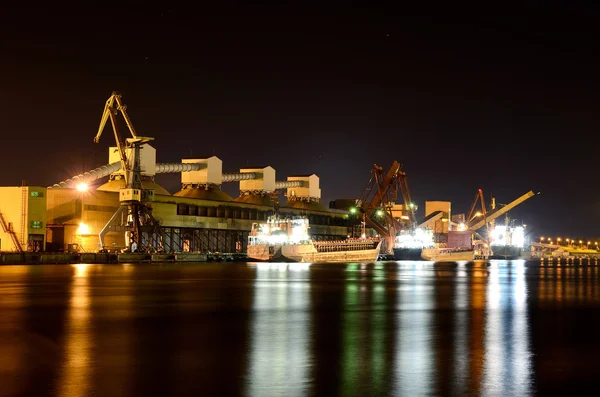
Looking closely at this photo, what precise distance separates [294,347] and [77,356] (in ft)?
13.2

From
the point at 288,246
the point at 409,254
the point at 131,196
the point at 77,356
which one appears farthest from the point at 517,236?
the point at 77,356

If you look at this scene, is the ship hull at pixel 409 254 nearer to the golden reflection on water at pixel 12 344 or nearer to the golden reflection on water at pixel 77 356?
the golden reflection on water at pixel 12 344

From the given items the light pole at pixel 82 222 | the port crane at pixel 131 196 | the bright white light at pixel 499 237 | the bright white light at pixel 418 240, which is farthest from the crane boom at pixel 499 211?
the light pole at pixel 82 222

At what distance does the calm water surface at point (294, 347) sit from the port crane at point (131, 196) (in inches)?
2291

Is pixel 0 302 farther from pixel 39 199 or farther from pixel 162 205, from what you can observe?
pixel 162 205

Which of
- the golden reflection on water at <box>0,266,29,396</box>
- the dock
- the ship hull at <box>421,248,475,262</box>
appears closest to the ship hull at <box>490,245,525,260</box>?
the ship hull at <box>421,248,475,262</box>

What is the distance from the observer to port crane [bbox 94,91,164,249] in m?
84.6

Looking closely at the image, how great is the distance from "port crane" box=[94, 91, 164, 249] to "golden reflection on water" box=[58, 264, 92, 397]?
62265 mm

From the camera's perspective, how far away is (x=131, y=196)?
84.2 m

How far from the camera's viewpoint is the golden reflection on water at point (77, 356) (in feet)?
35.1

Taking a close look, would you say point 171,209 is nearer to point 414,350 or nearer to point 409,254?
point 409,254

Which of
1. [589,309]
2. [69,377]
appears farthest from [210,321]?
[589,309]

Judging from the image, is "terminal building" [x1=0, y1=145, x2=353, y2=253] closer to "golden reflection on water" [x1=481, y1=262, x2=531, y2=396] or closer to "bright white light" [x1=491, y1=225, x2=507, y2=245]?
"bright white light" [x1=491, y1=225, x2=507, y2=245]

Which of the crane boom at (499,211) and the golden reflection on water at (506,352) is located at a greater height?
the crane boom at (499,211)
